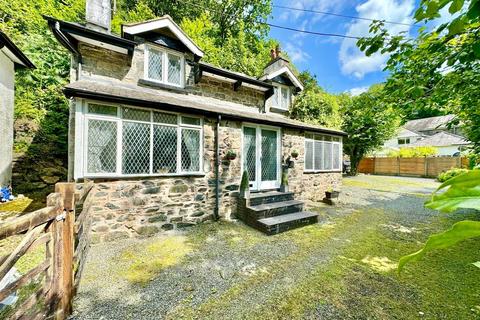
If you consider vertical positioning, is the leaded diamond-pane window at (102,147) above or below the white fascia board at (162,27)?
below

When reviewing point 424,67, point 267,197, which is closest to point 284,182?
point 267,197

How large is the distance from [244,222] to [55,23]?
776cm

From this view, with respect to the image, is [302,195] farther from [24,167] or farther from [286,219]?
[24,167]

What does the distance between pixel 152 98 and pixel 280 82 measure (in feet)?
23.0

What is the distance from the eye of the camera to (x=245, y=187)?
6824mm

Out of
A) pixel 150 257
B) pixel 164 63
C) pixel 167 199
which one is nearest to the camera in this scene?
pixel 150 257

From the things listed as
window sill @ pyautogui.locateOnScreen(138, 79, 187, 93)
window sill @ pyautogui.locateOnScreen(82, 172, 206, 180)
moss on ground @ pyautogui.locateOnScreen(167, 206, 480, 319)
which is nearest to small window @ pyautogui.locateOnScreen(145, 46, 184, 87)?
window sill @ pyautogui.locateOnScreen(138, 79, 187, 93)

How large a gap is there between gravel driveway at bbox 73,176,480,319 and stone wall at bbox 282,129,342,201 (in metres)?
3.16

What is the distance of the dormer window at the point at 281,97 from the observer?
10.7 m

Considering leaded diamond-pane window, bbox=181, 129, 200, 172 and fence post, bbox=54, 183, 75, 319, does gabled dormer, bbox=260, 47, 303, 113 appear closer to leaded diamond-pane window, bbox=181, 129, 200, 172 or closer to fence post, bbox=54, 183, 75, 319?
leaded diamond-pane window, bbox=181, 129, 200, 172

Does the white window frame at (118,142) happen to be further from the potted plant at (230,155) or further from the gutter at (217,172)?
the potted plant at (230,155)

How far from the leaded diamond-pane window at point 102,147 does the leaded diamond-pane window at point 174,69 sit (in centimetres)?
340

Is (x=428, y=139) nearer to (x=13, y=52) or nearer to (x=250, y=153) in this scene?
(x=250, y=153)

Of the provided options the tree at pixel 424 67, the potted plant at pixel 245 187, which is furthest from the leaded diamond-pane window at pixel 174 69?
the tree at pixel 424 67
